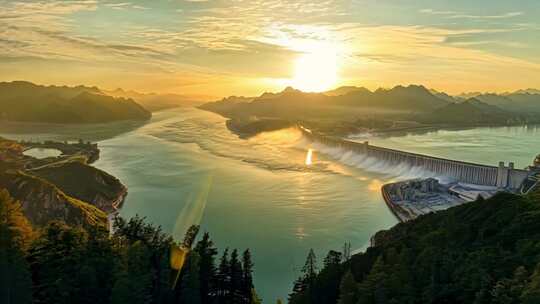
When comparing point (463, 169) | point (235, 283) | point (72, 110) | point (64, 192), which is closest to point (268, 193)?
point (64, 192)

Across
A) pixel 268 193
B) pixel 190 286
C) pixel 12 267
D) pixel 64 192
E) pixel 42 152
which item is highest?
pixel 12 267

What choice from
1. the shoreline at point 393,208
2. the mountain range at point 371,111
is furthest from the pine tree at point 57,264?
the mountain range at point 371,111

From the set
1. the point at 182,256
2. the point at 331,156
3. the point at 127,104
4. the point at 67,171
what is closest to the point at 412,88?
the point at 127,104

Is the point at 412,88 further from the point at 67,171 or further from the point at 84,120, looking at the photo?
the point at 67,171

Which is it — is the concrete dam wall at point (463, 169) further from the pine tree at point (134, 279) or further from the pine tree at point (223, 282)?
the pine tree at point (134, 279)

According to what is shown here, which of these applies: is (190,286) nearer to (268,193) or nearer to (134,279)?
(134,279)

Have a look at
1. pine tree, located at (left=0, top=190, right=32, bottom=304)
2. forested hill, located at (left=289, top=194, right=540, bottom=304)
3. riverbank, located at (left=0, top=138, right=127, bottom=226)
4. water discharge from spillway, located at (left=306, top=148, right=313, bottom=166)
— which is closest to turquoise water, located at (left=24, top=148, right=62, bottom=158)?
riverbank, located at (left=0, top=138, right=127, bottom=226)

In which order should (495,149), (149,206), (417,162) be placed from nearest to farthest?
(149,206) → (417,162) → (495,149)
